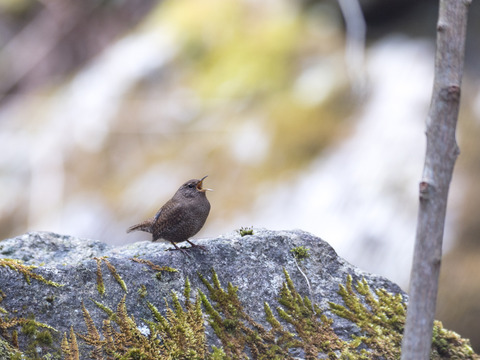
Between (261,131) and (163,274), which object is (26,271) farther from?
(261,131)

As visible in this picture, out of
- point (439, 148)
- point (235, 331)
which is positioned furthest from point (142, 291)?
point (439, 148)

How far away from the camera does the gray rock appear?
3.62 meters

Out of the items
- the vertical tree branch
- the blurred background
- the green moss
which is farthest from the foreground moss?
the blurred background

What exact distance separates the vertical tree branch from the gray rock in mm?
1336

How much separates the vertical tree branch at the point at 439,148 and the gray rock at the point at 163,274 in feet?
4.38

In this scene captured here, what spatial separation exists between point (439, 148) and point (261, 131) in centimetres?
718

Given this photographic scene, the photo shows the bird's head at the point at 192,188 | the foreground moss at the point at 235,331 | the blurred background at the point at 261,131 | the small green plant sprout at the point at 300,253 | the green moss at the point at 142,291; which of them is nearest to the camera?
the foreground moss at the point at 235,331

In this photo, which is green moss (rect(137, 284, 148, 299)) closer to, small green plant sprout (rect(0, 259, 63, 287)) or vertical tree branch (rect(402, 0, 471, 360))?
small green plant sprout (rect(0, 259, 63, 287))

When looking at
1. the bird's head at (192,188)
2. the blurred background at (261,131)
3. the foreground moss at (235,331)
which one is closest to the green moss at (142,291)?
the foreground moss at (235,331)

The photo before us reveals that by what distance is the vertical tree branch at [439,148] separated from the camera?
2.87m

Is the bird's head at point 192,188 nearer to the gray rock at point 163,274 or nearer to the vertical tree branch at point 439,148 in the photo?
the gray rock at point 163,274

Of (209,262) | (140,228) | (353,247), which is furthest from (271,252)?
(353,247)

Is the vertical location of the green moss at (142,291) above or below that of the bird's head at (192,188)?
below

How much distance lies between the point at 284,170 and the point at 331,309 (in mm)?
5159
